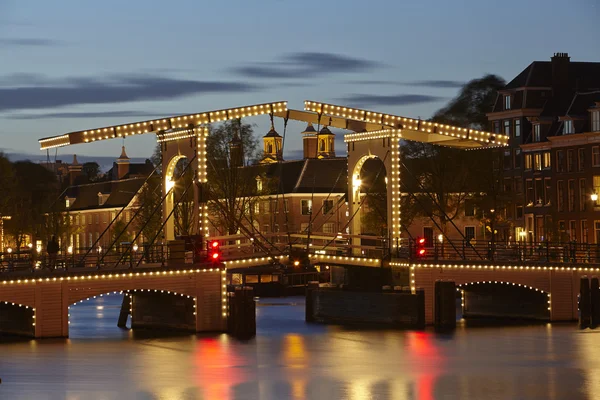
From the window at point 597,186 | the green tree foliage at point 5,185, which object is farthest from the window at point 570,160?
the green tree foliage at point 5,185

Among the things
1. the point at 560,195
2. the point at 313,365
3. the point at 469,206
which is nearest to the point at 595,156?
the point at 560,195

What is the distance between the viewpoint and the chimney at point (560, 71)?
77.7 meters

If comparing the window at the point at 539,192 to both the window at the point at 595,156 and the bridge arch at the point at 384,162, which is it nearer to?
the window at the point at 595,156

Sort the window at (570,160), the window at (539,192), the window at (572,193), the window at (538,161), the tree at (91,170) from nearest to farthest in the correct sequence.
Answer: the window at (572,193) → the window at (570,160) → the window at (539,192) → the window at (538,161) → the tree at (91,170)

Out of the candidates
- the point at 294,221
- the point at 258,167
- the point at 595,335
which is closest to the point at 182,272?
the point at 595,335

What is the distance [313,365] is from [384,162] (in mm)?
11021

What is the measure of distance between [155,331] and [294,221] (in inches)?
2141

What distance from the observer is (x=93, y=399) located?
31.9 metres

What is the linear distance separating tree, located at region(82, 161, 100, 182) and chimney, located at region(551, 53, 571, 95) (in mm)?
98023

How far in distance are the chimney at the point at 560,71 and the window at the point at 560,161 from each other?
4.36 m

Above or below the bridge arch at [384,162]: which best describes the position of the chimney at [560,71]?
above

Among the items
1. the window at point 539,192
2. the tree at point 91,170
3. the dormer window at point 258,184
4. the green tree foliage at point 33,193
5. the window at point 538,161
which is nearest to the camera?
the window at point 539,192

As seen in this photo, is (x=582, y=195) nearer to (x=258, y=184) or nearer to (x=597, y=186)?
(x=597, y=186)

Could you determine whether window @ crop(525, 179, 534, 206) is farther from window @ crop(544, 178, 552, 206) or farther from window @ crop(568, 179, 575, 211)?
window @ crop(568, 179, 575, 211)
